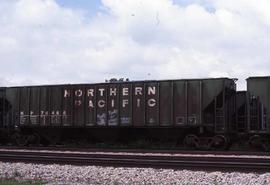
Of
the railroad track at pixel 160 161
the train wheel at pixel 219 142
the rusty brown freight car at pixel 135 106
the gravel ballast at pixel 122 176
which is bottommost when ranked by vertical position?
the gravel ballast at pixel 122 176

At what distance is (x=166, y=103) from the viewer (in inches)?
955

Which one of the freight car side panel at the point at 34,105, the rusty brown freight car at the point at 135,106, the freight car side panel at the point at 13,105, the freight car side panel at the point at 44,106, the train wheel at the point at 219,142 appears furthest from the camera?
the freight car side panel at the point at 13,105

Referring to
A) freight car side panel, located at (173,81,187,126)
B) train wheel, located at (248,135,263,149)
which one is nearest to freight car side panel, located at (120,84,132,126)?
freight car side panel, located at (173,81,187,126)

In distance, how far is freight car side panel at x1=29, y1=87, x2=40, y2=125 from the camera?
2769 cm

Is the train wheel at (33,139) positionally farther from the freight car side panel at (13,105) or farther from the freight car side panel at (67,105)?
the freight car side panel at (67,105)

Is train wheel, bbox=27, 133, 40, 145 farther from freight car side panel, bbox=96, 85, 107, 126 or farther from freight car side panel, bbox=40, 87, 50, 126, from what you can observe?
freight car side panel, bbox=96, 85, 107, 126

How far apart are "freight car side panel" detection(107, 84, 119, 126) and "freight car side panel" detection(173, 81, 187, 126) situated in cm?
290

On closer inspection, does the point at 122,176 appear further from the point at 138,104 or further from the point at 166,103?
the point at 138,104

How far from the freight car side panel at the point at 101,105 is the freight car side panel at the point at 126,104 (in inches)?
35.2

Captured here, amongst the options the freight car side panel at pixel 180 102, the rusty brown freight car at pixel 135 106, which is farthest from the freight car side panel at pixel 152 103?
the freight car side panel at pixel 180 102

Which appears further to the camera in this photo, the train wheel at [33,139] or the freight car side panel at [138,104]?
the train wheel at [33,139]

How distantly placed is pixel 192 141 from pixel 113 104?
4390mm

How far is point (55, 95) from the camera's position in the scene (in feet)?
89.7

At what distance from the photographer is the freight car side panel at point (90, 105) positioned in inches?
1024
